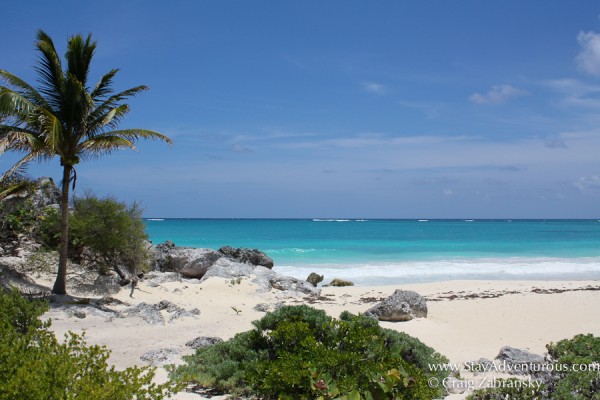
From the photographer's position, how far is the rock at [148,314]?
11.2 meters

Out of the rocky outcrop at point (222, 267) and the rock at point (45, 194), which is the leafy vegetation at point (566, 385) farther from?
the rock at point (45, 194)

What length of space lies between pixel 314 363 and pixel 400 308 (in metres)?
7.66

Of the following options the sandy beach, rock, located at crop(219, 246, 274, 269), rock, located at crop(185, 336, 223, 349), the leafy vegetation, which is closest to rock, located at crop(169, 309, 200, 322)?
the sandy beach

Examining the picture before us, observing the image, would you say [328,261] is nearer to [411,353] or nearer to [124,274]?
[124,274]

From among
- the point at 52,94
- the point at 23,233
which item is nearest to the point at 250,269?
the point at 23,233

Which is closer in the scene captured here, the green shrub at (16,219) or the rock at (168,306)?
the rock at (168,306)

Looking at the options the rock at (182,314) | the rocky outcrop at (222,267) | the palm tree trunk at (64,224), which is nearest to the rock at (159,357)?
the rock at (182,314)

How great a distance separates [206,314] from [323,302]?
4.45 meters

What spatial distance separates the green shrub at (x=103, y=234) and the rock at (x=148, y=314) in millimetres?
3349

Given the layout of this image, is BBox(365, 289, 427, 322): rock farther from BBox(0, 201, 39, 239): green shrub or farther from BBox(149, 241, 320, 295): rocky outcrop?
BBox(0, 201, 39, 239): green shrub

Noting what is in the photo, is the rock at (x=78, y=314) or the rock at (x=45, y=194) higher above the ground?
A: the rock at (x=45, y=194)

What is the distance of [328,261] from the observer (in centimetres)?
3547

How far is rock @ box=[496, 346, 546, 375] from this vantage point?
6.76 m

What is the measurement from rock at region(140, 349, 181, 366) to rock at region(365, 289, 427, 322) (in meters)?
5.45
